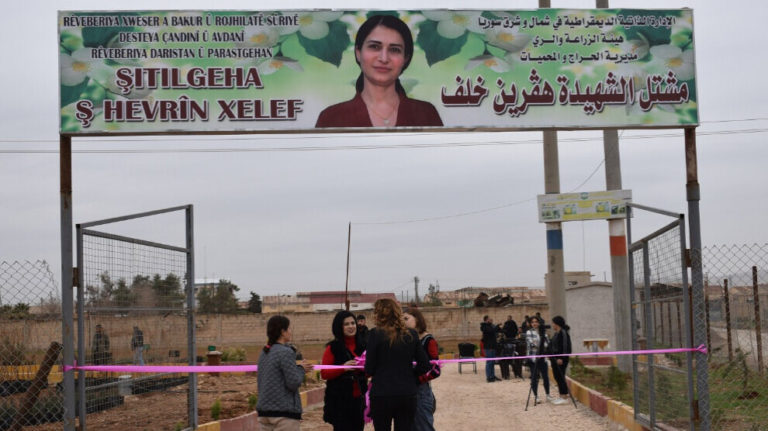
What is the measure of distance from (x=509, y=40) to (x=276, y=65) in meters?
2.53

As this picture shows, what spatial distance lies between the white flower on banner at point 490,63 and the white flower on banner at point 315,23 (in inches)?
59.1

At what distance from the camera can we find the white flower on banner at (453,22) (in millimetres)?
10375

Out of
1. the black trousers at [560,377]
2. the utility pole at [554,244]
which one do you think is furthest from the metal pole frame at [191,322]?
the utility pole at [554,244]

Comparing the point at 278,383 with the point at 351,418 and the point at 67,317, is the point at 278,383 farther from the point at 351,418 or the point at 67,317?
the point at 67,317

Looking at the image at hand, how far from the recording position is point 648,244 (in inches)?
426

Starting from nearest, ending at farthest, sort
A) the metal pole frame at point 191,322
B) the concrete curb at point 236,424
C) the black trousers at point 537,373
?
the metal pole frame at point 191,322
the concrete curb at point 236,424
the black trousers at point 537,373

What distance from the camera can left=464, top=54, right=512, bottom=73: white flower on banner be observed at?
10.3m

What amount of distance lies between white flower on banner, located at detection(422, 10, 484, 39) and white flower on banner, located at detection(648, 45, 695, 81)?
1944 millimetres

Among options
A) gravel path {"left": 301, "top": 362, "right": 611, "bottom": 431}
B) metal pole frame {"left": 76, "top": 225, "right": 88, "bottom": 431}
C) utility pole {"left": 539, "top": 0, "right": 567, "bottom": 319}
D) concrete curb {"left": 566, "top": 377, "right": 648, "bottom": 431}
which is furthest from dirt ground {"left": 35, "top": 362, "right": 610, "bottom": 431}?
metal pole frame {"left": 76, "top": 225, "right": 88, "bottom": 431}

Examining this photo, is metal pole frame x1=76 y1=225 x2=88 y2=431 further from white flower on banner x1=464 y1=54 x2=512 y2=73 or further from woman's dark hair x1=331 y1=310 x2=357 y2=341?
white flower on banner x1=464 y1=54 x2=512 y2=73

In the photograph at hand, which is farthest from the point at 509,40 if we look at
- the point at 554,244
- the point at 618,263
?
the point at 554,244

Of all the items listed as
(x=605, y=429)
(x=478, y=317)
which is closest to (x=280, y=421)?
(x=605, y=429)

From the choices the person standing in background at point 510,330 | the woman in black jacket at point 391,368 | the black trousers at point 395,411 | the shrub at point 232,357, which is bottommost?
the shrub at point 232,357

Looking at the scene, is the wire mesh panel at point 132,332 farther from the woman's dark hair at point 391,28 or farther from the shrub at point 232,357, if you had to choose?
the shrub at point 232,357
